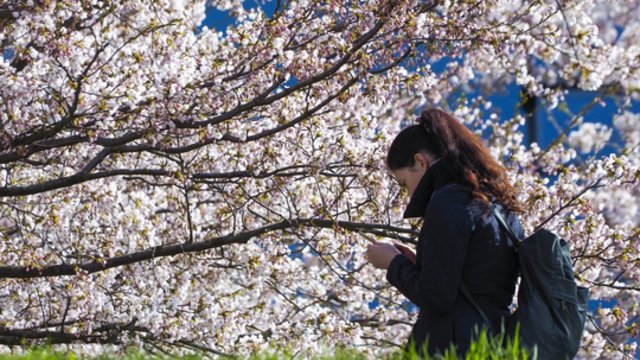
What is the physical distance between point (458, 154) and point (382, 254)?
19.8 inches

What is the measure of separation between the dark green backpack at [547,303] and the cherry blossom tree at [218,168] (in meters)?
2.61

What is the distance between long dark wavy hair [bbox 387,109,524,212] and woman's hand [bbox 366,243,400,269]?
316 millimetres

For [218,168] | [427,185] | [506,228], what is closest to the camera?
[506,228]

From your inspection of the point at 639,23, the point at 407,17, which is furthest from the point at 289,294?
the point at 639,23

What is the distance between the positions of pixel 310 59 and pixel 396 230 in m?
1.18

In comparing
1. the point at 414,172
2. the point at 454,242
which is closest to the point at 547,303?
the point at 454,242

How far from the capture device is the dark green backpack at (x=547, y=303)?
345 cm

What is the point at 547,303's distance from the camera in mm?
3492

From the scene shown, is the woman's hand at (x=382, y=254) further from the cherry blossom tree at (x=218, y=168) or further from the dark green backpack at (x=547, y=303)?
the cherry blossom tree at (x=218, y=168)

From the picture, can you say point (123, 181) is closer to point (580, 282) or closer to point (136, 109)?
point (136, 109)

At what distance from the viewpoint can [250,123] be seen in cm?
695

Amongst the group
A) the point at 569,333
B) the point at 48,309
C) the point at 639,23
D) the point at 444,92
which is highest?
the point at 639,23

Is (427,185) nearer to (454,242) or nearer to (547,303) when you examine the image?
(454,242)

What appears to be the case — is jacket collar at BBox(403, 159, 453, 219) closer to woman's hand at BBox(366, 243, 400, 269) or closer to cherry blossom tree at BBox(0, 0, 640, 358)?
woman's hand at BBox(366, 243, 400, 269)
